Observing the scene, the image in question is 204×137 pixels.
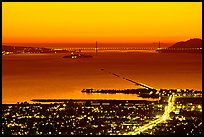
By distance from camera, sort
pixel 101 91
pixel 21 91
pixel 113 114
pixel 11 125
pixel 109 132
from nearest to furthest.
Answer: pixel 109 132, pixel 11 125, pixel 113 114, pixel 101 91, pixel 21 91

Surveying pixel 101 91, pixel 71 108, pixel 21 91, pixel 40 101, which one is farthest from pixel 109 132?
pixel 21 91

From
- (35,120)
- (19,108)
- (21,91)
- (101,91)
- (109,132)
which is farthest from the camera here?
(21,91)

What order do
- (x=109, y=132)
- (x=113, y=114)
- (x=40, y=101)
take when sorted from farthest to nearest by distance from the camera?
(x=40, y=101), (x=113, y=114), (x=109, y=132)

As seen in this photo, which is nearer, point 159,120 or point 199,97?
point 159,120

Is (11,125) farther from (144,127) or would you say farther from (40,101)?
(40,101)

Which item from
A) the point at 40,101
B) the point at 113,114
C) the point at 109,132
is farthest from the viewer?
the point at 40,101

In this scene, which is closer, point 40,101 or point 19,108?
point 19,108

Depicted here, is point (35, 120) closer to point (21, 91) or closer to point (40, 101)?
point (40, 101)

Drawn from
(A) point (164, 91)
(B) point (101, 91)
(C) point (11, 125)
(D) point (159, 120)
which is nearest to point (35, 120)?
(C) point (11, 125)
